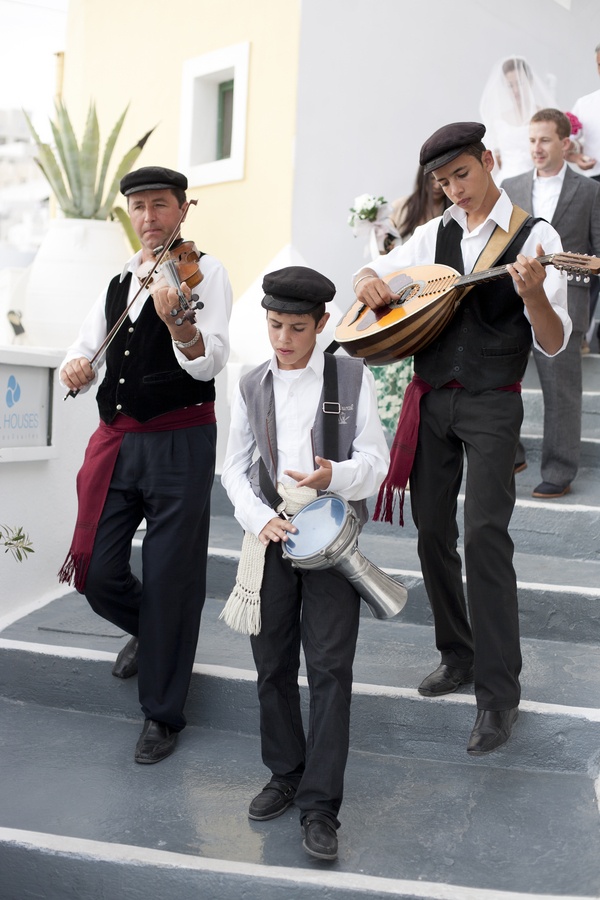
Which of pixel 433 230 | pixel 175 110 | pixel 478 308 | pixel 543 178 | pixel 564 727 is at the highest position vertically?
pixel 175 110

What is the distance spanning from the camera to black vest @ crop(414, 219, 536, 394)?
9.87ft

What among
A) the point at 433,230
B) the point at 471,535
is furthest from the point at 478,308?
the point at 471,535

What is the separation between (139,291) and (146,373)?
12.6 inches

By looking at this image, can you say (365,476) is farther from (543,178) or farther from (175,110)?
(175,110)

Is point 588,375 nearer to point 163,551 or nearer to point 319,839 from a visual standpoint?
point 163,551

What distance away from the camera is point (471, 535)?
120 inches

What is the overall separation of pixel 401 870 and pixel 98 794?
0.99 metres

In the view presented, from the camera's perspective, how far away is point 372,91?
6711 mm

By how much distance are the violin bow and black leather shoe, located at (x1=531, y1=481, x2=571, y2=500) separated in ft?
8.04

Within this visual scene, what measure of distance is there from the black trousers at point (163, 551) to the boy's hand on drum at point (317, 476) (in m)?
0.72

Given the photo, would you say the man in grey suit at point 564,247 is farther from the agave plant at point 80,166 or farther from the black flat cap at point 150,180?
the black flat cap at point 150,180

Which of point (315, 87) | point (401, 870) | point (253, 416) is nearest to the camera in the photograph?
point (401, 870)

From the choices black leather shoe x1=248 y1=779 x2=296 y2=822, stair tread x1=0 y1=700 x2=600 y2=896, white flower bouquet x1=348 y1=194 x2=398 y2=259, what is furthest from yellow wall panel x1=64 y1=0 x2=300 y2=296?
black leather shoe x1=248 y1=779 x2=296 y2=822

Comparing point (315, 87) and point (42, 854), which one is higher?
point (315, 87)
